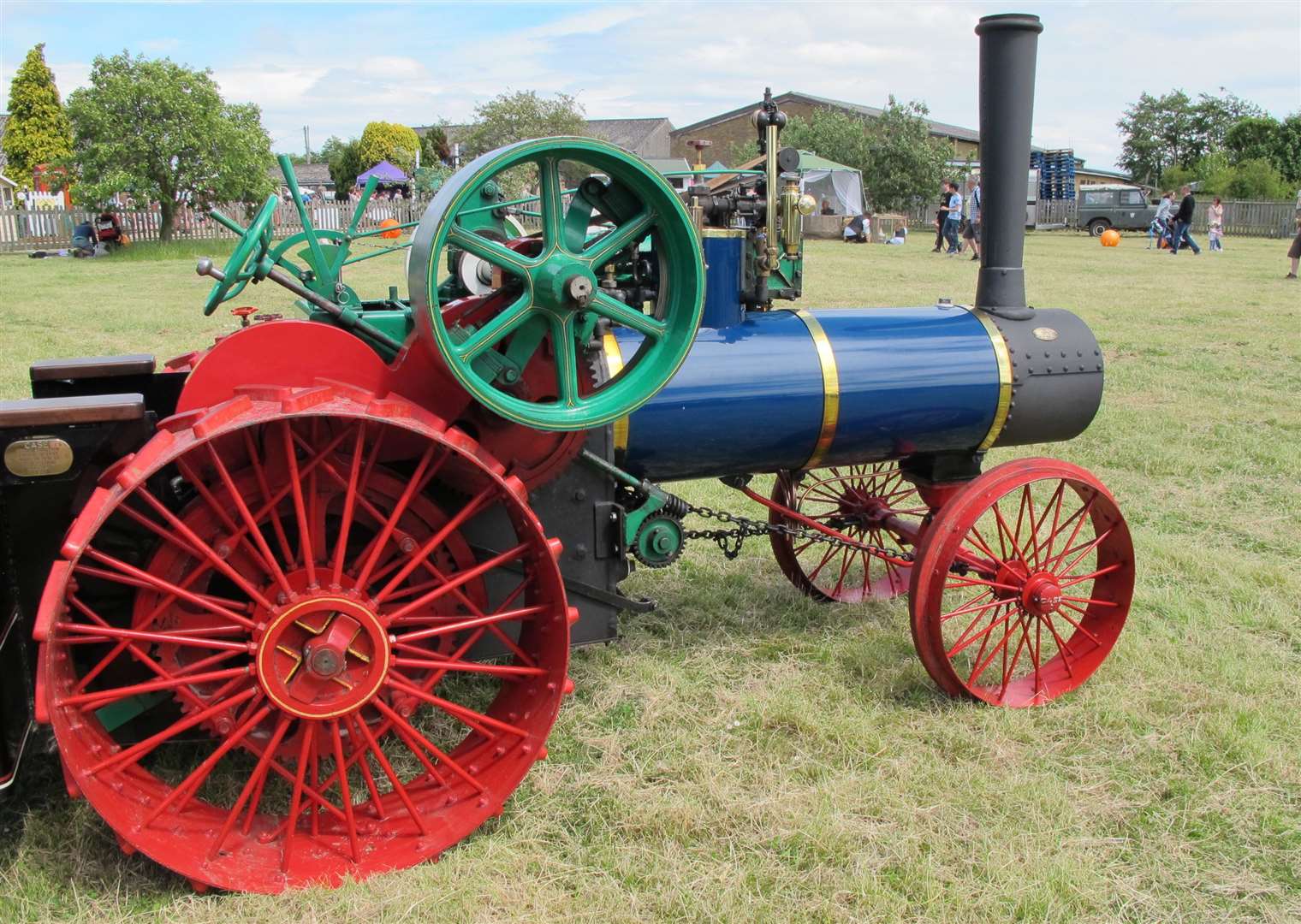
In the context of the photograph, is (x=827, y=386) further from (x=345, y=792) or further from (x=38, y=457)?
(x=38, y=457)

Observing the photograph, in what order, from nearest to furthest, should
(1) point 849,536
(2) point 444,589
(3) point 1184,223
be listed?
(2) point 444,589, (1) point 849,536, (3) point 1184,223

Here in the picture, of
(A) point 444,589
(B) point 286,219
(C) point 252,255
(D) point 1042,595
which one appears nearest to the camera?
(A) point 444,589

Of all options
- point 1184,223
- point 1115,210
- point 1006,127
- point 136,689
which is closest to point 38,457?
point 136,689

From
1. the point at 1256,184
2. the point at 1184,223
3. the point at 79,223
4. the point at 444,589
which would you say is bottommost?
the point at 444,589

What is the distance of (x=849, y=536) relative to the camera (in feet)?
13.5

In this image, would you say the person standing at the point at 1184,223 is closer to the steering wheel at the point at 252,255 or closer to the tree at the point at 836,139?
the tree at the point at 836,139

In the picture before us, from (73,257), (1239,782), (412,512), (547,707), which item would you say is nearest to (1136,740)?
(1239,782)

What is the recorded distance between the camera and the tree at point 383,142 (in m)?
49.0

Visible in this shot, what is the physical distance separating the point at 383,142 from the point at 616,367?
166 ft

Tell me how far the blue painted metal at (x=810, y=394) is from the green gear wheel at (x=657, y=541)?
0.49 ft

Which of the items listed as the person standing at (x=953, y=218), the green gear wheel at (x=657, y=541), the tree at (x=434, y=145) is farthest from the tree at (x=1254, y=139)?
the green gear wheel at (x=657, y=541)

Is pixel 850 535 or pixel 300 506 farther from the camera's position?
pixel 850 535

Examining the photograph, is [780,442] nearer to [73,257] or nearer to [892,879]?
[892,879]

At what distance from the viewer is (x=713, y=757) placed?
121 inches
